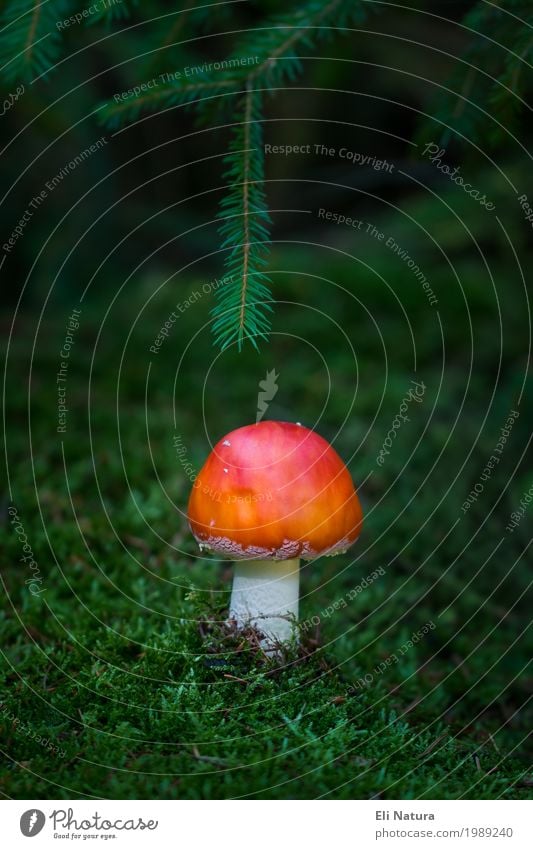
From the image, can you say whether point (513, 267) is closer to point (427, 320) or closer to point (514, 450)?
point (427, 320)

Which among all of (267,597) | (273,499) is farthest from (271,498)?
(267,597)

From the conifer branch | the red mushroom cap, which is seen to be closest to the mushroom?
the red mushroom cap

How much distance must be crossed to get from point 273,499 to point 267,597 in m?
0.42

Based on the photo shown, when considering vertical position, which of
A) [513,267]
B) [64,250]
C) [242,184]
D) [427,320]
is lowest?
[242,184]

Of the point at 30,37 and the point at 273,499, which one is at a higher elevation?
the point at 30,37

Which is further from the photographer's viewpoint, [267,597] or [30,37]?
[267,597]

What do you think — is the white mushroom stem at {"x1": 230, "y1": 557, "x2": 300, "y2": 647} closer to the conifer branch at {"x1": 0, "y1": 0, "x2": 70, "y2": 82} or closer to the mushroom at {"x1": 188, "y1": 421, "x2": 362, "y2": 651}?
the mushroom at {"x1": 188, "y1": 421, "x2": 362, "y2": 651}

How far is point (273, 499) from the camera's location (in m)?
1.87

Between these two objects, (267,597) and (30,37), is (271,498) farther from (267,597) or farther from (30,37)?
(30,37)

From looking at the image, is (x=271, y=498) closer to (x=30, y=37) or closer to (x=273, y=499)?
(x=273, y=499)

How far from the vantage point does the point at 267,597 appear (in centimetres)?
216
